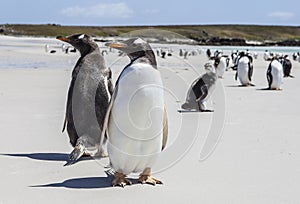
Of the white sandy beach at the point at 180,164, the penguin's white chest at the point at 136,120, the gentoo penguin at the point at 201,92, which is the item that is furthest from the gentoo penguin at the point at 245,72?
the penguin's white chest at the point at 136,120

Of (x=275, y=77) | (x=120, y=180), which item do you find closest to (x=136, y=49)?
(x=120, y=180)

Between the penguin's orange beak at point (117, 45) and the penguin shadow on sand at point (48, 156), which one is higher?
the penguin's orange beak at point (117, 45)

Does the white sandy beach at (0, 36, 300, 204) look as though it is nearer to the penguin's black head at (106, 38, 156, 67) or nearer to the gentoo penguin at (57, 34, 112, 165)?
the gentoo penguin at (57, 34, 112, 165)

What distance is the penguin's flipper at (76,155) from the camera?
557 cm

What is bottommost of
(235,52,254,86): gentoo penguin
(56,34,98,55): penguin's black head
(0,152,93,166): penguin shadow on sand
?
(235,52,254,86): gentoo penguin

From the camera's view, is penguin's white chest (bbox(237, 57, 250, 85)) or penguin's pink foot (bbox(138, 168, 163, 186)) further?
penguin's white chest (bbox(237, 57, 250, 85))

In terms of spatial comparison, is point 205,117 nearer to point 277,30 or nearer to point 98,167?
point 98,167

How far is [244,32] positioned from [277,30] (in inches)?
448

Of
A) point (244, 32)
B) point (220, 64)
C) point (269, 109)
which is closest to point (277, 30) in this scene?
point (244, 32)

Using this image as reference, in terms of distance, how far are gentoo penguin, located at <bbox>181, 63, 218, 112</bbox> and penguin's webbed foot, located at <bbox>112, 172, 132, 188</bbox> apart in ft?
18.8

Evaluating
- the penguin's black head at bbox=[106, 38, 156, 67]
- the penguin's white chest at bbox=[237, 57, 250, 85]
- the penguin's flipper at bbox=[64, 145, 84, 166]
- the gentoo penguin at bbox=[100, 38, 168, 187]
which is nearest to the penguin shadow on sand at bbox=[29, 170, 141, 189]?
the gentoo penguin at bbox=[100, 38, 168, 187]

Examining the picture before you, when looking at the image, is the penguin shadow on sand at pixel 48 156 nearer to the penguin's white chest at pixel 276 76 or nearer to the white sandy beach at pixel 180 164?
the white sandy beach at pixel 180 164

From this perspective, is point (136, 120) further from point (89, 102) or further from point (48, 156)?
point (48, 156)

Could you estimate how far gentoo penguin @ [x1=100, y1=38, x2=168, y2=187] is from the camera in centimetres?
455
